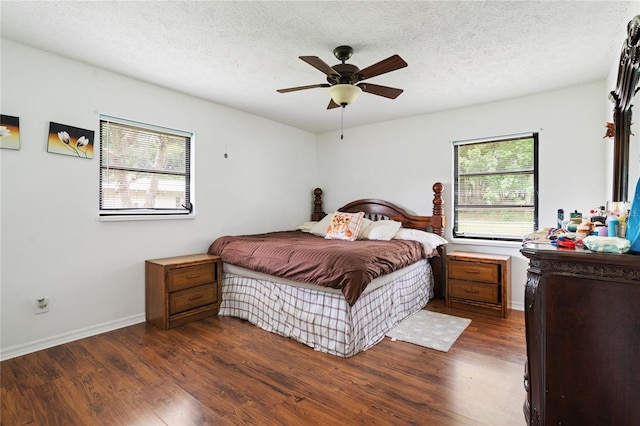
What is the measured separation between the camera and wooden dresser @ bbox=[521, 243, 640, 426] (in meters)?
1.12

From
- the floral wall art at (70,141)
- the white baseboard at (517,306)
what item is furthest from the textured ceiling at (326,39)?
the white baseboard at (517,306)

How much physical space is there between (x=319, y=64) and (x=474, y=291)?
286cm

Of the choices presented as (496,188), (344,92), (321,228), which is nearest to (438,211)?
(496,188)

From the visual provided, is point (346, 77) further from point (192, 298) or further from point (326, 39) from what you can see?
point (192, 298)

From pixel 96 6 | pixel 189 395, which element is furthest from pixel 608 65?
pixel 189 395

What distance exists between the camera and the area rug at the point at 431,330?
2.69m

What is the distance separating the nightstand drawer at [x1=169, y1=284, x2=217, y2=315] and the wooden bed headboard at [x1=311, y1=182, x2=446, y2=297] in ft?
7.82

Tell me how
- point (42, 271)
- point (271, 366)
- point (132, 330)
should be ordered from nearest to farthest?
point (271, 366), point (42, 271), point (132, 330)

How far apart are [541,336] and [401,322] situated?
197 centimetres

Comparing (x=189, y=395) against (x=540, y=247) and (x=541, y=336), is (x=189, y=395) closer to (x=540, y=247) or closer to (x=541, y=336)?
(x=541, y=336)

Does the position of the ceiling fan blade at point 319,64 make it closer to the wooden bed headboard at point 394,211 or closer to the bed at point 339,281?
the bed at point 339,281

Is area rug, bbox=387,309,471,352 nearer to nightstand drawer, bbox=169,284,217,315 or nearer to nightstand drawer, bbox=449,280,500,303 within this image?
nightstand drawer, bbox=449,280,500,303

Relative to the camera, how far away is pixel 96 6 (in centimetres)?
200

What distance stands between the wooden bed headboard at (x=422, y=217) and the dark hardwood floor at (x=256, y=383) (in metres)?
1.19
